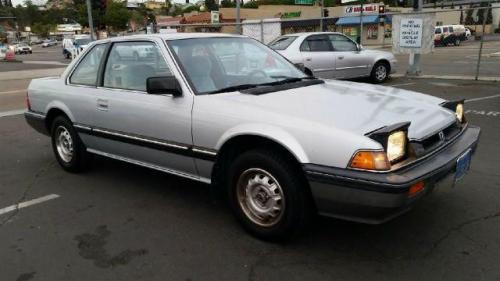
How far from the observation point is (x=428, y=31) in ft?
43.3

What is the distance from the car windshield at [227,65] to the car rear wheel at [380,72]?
8936 millimetres

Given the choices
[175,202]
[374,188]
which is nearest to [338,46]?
[175,202]

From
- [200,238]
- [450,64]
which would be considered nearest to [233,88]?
[200,238]

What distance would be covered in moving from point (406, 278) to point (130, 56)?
10.3 feet

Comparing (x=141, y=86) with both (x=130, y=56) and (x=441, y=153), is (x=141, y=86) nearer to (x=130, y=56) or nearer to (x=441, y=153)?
(x=130, y=56)

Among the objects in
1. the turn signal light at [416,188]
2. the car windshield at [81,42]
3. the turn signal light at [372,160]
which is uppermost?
the car windshield at [81,42]

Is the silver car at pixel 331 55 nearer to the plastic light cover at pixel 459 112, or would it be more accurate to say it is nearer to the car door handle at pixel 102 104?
the car door handle at pixel 102 104

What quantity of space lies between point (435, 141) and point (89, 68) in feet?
11.5

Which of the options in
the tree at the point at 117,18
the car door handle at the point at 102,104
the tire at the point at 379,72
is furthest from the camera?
the tree at the point at 117,18

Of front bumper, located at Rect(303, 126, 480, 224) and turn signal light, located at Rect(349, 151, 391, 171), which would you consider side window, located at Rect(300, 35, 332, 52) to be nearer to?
front bumper, located at Rect(303, 126, 480, 224)

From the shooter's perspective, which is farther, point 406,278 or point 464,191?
point 464,191

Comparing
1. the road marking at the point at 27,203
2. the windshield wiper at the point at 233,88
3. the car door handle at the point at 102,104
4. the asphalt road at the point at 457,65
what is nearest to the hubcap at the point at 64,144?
the road marking at the point at 27,203

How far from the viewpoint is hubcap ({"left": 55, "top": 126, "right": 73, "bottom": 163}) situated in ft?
17.7

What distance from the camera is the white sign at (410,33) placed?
523 inches
